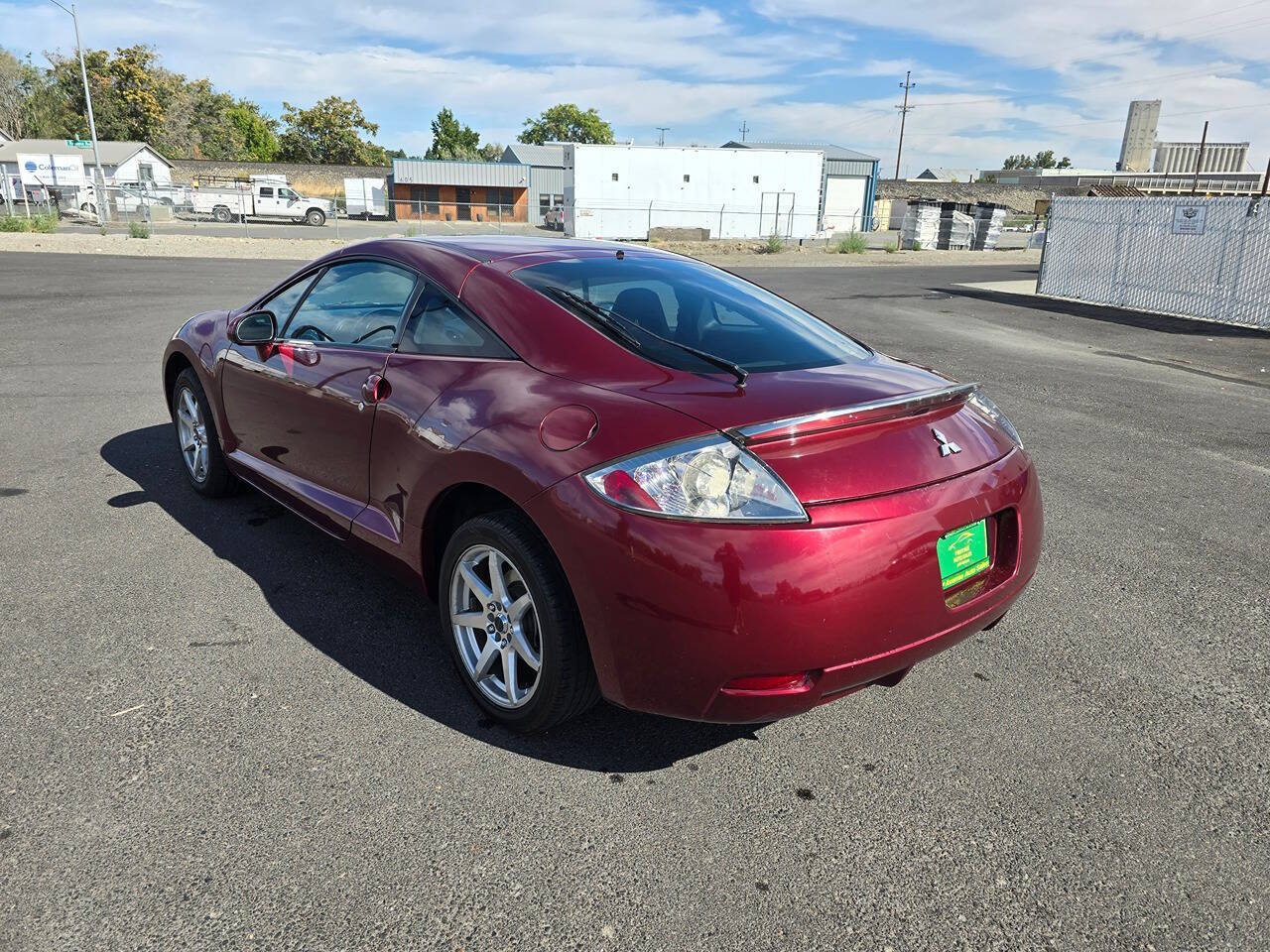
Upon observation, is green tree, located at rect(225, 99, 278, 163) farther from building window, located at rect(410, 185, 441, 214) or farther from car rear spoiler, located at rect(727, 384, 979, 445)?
car rear spoiler, located at rect(727, 384, 979, 445)

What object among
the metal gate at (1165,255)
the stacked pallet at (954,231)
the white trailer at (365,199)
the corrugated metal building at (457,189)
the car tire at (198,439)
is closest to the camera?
the car tire at (198,439)

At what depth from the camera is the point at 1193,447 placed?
682cm

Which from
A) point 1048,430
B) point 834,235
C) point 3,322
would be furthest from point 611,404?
point 834,235

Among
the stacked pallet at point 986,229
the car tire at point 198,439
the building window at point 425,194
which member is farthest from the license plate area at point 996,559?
the building window at point 425,194

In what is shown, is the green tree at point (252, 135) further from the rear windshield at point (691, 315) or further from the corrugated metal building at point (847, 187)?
the rear windshield at point (691, 315)

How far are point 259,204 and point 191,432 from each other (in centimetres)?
4983

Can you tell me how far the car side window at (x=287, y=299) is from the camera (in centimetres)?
424

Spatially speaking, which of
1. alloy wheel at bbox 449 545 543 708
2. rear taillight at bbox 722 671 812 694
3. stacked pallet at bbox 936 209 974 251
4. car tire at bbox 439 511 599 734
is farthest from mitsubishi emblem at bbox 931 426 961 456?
stacked pallet at bbox 936 209 974 251

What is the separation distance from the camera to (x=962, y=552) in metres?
2.63

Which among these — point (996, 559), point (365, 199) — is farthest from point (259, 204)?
point (996, 559)

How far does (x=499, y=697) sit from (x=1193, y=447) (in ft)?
20.4

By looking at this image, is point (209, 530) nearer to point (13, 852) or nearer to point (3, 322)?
point (13, 852)

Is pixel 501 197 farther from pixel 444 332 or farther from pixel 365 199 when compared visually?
pixel 444 332

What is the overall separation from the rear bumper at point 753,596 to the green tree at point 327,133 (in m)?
94.7
